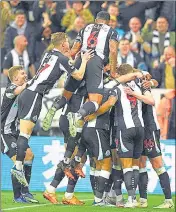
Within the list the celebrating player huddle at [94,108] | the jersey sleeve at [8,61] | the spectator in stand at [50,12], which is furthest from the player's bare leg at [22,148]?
the spectator in stand at [50,12]

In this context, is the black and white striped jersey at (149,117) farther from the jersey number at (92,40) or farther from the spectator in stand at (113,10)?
the spectator in stand at (113,10)

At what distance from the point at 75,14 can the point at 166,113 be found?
3229mm

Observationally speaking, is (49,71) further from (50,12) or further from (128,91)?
(50,12)

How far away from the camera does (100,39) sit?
14164mm

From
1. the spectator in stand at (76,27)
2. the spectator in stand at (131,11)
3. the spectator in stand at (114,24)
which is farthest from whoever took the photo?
the spectator in stand at (131,11)

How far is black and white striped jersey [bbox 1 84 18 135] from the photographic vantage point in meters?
14.6

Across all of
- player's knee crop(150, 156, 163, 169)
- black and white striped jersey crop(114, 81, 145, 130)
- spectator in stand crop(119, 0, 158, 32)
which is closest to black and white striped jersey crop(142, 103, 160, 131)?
black and white striped jersey crop(114, 81, 145, 130)

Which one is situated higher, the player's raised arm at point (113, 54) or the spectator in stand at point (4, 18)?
the spectator in stand at point (4, 18)

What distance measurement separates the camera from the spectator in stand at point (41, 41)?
19969mm

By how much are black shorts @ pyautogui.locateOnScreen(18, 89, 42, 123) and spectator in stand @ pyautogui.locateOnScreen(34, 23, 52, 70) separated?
554 centimetres

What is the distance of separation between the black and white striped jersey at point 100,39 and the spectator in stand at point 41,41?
547 centimetres

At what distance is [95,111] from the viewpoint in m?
13.8

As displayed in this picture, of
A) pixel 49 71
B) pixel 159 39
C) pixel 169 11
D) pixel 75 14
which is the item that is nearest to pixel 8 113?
pixel 49 71

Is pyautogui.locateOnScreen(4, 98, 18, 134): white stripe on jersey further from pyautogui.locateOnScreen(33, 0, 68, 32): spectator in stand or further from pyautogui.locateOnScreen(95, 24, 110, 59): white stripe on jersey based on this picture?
pyautogui.locateOnScreen(33, 0, 68, 32): spectator in stand
